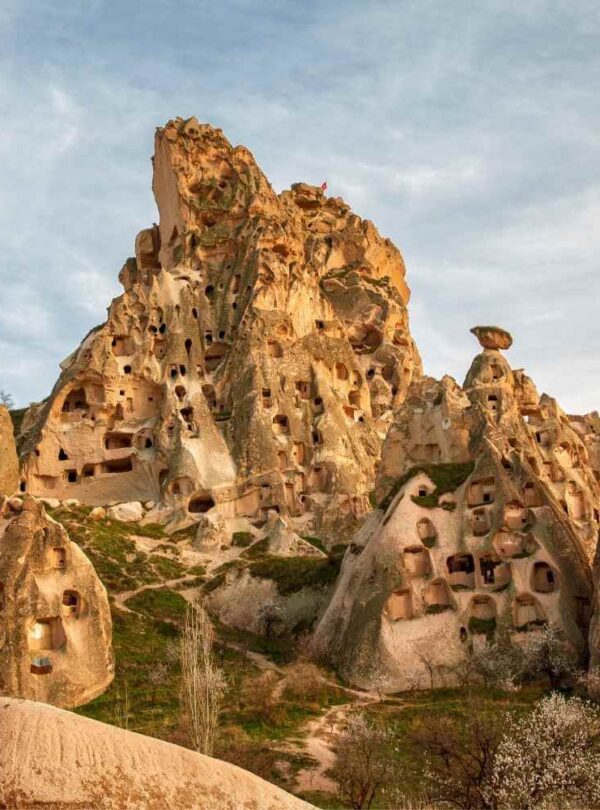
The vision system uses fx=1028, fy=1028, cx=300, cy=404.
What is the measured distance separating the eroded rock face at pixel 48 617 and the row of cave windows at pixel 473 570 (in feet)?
42.5

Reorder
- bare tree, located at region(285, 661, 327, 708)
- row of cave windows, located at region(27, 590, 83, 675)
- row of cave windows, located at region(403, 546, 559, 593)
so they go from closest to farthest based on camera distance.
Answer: row of cave windows, located at region(27, 590, 83, 675), bare tree, located at region(285, 661, 327, 708), row of cave windows, located at region(403, 546, 559, 593)

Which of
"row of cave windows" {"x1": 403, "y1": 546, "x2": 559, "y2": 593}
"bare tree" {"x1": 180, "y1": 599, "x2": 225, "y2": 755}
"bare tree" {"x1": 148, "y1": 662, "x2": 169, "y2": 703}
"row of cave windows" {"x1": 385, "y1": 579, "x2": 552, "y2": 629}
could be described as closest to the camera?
"bare tree" {"x1": 180, "y1": 599, "x2": 225, "y2": 755}

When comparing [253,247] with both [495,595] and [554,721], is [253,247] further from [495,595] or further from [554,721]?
[554,721]

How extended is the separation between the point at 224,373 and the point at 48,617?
3951 centimetres

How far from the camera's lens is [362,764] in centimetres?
2766

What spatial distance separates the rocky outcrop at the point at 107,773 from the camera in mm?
8867

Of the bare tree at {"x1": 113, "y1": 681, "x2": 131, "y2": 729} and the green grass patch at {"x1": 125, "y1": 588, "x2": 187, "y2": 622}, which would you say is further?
the green grass patch at {"x1": 125, "y1": 588, "x2": 187, "y2": 622}

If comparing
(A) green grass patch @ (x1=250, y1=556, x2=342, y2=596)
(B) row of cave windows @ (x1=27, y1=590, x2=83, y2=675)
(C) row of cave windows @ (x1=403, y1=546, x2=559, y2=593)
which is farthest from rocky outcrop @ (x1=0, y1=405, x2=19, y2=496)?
(C) row of cave windows @ (x1=403, y1=546, x2=559, y2=593)

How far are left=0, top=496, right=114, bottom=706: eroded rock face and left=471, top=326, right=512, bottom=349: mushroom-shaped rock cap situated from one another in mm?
32817

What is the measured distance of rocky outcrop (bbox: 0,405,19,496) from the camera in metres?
56.1

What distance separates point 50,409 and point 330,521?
2297 centimetres

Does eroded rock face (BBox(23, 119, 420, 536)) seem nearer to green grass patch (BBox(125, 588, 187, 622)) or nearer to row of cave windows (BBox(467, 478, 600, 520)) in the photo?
green grass patch (BBox(125, 588, 187, 622))

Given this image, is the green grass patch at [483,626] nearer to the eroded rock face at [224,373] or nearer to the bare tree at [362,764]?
the bare tree at [362,764]

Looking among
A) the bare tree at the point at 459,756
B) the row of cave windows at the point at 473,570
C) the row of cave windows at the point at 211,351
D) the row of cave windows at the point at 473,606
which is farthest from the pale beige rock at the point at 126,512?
the bare tree at the point at 459,756
